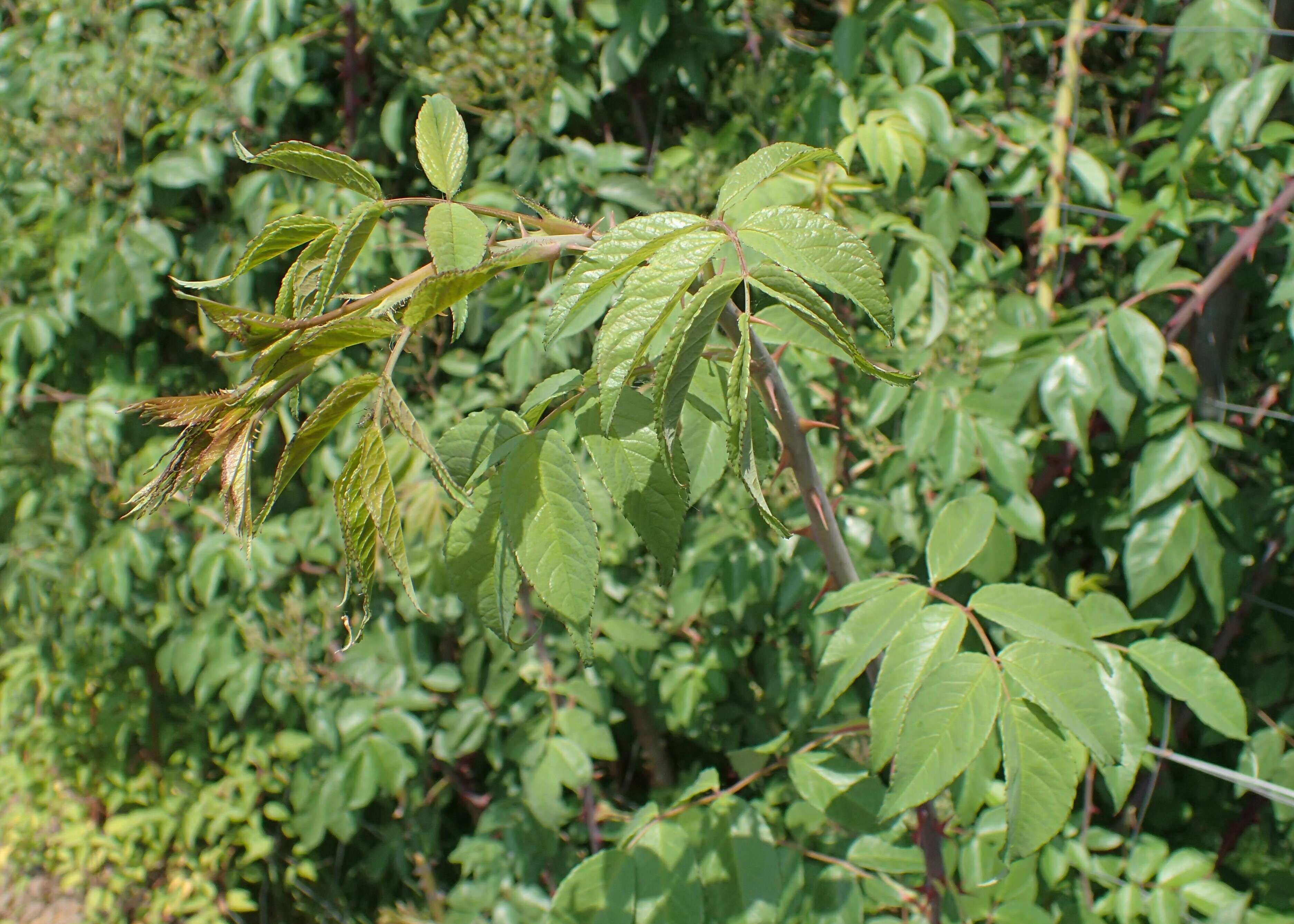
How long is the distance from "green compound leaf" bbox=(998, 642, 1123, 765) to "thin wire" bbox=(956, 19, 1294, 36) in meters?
1.23

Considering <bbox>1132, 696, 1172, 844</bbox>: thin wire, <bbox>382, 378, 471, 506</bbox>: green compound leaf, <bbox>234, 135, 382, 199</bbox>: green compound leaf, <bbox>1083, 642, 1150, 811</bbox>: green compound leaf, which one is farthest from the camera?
<bbox>1132, 696, 1172, 844</bbox>: thin wire

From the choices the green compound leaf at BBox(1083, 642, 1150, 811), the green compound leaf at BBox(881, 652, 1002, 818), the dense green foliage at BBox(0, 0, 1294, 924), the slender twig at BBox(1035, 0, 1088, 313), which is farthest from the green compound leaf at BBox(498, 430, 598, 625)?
the slender twig at BBox(1035, 0, 1088, 313)

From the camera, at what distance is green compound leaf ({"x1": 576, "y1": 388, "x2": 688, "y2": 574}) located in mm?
692

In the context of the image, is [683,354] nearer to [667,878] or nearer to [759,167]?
[759,167]

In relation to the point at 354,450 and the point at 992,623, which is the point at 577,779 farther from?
the point at 354,450

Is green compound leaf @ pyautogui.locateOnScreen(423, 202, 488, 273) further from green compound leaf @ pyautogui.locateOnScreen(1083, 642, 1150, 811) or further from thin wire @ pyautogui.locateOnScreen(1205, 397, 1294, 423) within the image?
thin wire @ pyautogui.locateOnScreen(1205, 397, 1294, 423)

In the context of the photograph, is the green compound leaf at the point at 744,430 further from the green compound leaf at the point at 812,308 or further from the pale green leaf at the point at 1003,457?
the pale green leaf at the point at 1003,457

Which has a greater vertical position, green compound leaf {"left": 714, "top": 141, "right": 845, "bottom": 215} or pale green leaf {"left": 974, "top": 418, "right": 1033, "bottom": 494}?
green compound leaf {"left": 714, "top": 141, "right": 845, "bottom": 215}

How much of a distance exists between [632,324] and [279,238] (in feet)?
0.97

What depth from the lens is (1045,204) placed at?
191 centimetres

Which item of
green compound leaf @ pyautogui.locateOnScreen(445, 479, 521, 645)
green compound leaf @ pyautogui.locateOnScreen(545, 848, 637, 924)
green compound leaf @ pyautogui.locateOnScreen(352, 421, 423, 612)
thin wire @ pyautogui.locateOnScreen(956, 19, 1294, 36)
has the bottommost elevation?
green compound leaf @ pyautogui.locateOnScreen(545, 848, 637, 924)

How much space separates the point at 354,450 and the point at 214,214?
2.28 m

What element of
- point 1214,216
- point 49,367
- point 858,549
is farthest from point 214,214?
point 1214,216

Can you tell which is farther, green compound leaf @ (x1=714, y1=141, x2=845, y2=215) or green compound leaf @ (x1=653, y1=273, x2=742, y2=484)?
green compound leaf @ (x1=714, y1=141, x2=845, y2=215)
